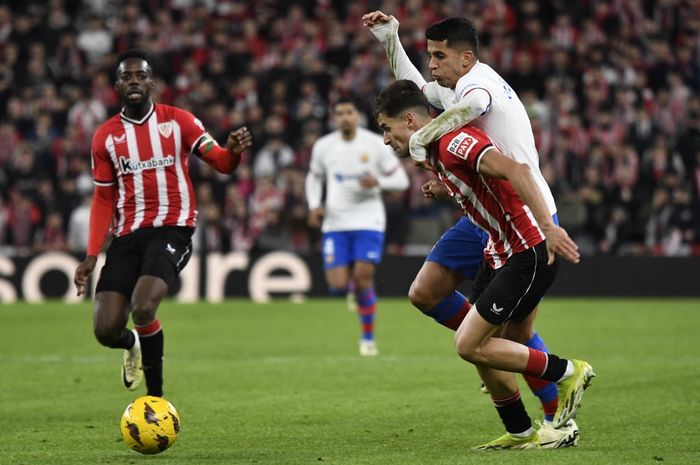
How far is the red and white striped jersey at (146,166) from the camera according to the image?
8859 mm

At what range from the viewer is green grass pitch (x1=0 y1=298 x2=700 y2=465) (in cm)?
A: 714

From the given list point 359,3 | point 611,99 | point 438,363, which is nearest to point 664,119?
point 611,99

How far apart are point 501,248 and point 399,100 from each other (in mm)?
978

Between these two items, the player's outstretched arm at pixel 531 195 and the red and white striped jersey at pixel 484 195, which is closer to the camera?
the player's outstretched arm at pixel 531 195

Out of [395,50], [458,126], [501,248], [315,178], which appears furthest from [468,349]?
[315,178]

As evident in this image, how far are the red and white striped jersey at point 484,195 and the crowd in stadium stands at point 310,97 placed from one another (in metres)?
12.5

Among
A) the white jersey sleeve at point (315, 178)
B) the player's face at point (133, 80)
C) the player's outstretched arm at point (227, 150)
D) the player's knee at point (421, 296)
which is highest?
the player's face at point (133, 80)

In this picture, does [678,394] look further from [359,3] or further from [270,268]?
[359,3]

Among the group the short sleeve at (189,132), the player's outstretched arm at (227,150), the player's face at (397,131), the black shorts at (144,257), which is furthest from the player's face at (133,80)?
the player's face at (397,131)

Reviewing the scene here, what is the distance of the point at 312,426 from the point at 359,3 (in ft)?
56.7

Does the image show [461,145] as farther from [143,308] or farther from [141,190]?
[141,190]

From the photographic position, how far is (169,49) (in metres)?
23.9

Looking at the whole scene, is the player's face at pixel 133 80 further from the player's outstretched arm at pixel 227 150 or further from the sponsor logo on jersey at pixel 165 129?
the player's outstretched arm at pixel 227 150


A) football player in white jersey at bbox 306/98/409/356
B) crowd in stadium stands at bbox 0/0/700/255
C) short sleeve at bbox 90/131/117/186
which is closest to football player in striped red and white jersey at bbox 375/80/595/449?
short sleeve at bbox 90/131/117/186
